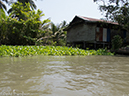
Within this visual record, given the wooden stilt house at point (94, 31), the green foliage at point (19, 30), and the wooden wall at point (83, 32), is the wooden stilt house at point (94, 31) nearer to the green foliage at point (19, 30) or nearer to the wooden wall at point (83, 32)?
the wooden wall at point (83, 32)

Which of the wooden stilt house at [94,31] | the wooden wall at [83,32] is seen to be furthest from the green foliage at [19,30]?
the wooden stilt house at [94,31]

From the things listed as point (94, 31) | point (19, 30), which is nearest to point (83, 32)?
point (94, 31)

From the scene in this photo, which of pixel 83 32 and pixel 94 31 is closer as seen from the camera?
pixel 94 31

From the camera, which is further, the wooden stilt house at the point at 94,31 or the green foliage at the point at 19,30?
the green foliage at the point at 19,30

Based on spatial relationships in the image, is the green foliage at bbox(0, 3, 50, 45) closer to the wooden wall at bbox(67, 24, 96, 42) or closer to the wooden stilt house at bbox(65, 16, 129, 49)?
the wooden wall at bbox(67, 24, 96, 42)

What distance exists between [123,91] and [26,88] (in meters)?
1.15

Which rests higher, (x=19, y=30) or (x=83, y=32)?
(x=19, y=30)

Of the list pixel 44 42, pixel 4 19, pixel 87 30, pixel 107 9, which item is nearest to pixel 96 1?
pixel 107 9

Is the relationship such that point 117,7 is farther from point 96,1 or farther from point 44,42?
point 44,42

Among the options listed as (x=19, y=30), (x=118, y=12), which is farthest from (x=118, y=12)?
(x=19, y=30)

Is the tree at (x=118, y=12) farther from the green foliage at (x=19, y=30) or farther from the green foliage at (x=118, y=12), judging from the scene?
the green foliage at (x=19, y=30)

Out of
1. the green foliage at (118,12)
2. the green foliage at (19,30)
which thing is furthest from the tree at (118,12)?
the green foliage at (19,30)

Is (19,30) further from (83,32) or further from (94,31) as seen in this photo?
(94,31)

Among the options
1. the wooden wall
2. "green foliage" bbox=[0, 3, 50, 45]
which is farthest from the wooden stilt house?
"green foliage" bbox=[0, 3, 50, 45]
